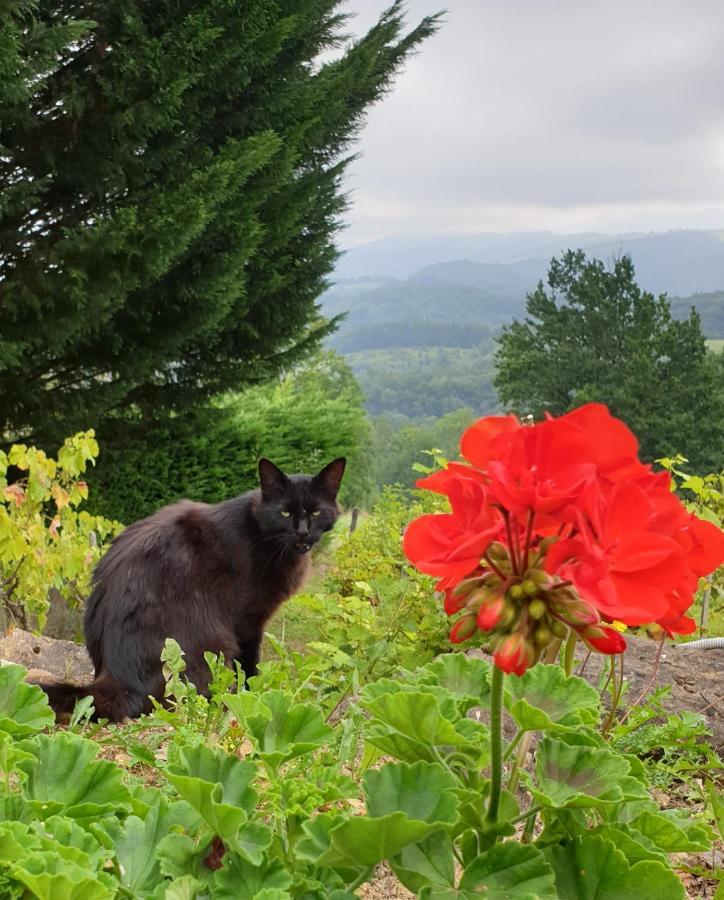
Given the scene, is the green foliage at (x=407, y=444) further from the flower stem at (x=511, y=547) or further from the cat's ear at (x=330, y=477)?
the flower stem at (x=511, y=547)

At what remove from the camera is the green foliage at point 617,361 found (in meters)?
34.1

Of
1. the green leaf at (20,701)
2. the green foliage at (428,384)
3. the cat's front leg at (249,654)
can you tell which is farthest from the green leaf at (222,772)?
the green foliage at (428,384)

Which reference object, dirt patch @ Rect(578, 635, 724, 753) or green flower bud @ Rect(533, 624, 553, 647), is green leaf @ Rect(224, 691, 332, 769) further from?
dirt patch @ Rect(578, 635, 724, 753)

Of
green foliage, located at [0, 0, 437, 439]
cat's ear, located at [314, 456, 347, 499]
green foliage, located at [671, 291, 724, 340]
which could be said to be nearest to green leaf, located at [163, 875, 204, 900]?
cat's ear, located at [314, 456, 347, 499]

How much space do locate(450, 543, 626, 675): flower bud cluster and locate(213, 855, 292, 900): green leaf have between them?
1.04 ft

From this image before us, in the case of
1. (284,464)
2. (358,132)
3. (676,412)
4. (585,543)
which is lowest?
(676,412)

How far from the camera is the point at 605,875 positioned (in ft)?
2.78

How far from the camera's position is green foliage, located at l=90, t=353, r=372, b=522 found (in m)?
10.3

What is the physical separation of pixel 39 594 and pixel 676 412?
33.7 metres

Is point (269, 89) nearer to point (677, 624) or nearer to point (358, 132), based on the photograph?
point (358, 132)

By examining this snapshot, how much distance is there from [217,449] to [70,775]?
36.0 feet

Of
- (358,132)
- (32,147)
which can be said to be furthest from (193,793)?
(358,132)

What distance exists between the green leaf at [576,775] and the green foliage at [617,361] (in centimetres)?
3420

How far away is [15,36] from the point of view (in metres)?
6.09
